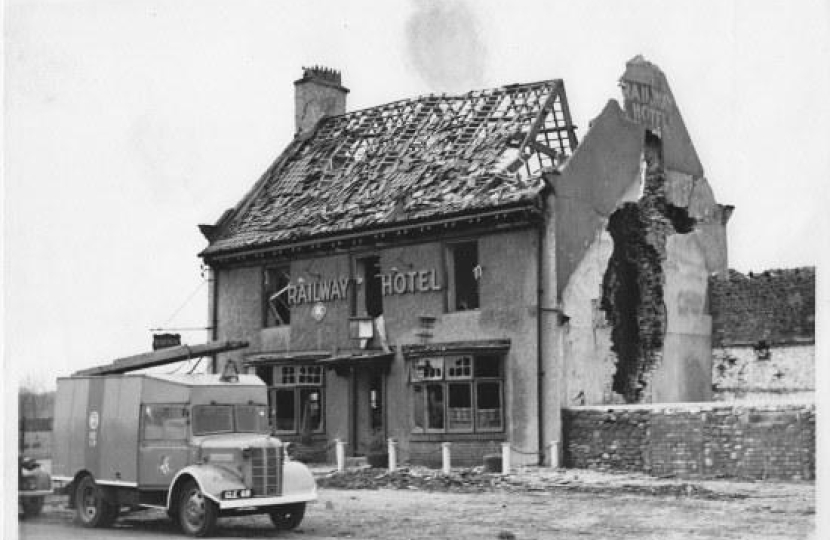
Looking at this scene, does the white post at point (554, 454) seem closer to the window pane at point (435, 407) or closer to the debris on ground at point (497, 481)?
the debris on ground at point (497, 481)

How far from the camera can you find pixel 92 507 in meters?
17.6

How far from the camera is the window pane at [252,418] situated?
1686 centimetres

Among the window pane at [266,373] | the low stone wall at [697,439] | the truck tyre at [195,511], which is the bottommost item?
the truck tyre at [195,511]

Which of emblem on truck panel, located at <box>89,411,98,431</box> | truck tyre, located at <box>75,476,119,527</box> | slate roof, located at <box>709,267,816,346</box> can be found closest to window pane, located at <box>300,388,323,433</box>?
emblem on truck panel, located at <box>89,411,98,431</box>

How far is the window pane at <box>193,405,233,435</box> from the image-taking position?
16.6 meters

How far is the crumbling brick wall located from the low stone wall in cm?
206

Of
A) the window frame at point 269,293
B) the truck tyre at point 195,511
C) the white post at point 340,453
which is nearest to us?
the truck tyre at point 195,511

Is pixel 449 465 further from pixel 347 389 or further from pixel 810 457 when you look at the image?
pixel 810 457

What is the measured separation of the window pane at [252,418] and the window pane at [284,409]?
4021 millimetres

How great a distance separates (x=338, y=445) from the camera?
67.0 feet

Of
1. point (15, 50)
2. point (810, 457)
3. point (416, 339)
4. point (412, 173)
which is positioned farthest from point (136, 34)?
point (810, 457)

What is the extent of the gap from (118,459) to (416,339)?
223 inches

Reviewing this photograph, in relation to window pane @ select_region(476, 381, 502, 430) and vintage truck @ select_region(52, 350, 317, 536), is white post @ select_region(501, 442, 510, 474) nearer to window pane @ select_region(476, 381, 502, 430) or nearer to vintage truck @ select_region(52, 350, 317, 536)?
window pane @ select_region(476, 381, 502, 430)

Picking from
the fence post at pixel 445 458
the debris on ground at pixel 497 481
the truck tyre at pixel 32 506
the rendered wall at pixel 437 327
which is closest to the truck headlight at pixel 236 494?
the debris on ground at pixel 497 481
